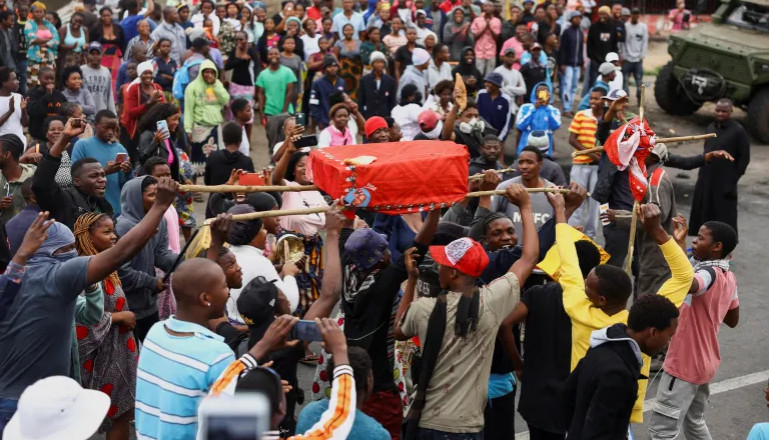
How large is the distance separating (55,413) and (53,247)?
1.60 meters

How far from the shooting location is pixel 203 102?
12.6m

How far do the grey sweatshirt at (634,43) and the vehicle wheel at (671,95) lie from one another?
628 mm

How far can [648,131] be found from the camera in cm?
693

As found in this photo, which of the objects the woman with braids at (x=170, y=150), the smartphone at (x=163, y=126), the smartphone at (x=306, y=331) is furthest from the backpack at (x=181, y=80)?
the smartphone at (x=306, y=331)

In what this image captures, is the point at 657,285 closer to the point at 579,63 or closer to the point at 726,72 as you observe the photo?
the point at 726,72

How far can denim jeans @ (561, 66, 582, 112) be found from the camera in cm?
1803

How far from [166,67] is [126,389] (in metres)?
8.66

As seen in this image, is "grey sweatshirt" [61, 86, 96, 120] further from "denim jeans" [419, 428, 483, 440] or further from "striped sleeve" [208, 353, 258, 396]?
"striped sleeve" [208, 353, 258, 396]

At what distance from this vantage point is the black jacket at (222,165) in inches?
380

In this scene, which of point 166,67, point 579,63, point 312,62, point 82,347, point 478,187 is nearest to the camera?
point 82,347

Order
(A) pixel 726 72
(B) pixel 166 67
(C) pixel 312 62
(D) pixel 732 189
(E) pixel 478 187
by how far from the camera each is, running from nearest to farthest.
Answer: (E) pixel 478 187 < (D) pixel 732 189 < (B) pixel 166 67 < (C) pixel 312 62 < (A) pixel 726 72

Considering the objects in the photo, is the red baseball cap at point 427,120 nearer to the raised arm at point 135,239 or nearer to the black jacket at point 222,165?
the black jacket at point 222,165

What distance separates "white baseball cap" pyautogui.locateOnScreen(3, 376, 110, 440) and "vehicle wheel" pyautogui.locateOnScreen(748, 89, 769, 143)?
14520 mm

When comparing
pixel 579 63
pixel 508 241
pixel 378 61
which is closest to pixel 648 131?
pixel 508 241
